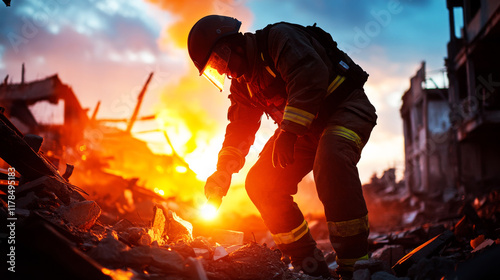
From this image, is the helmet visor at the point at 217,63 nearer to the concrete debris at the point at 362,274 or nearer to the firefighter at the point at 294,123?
the firefighter at the point at 294,123

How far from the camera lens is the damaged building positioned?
14.4m

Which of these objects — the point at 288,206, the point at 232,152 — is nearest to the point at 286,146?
the point at 288,206

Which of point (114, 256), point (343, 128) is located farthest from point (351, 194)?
point (114, 256)

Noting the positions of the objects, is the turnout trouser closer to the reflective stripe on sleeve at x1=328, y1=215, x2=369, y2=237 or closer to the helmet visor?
the reflective stripe on sleeve at x1=328, y1=215, x2=369, y2=237

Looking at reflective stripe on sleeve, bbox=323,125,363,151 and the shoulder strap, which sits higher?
the shoulder strap

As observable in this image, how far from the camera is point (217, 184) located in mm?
3404

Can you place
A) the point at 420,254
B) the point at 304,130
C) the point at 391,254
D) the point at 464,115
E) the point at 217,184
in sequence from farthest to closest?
the point at 464,115, the point at 391,254, the point at 217,184, the point at 420,254, the point at 304,130

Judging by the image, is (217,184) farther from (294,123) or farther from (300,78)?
(300,78)

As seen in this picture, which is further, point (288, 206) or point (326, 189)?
point (288, 206)

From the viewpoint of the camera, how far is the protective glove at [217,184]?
3.36m

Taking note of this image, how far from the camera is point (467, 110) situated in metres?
15.7

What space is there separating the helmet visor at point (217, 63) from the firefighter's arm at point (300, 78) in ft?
1.64

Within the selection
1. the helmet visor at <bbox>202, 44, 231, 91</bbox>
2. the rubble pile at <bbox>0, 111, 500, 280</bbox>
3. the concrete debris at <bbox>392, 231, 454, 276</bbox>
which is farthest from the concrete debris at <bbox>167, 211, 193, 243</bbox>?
the concrete debris at <bbox>392, 231, 454, 276</bbox>

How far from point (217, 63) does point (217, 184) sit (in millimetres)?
1117
